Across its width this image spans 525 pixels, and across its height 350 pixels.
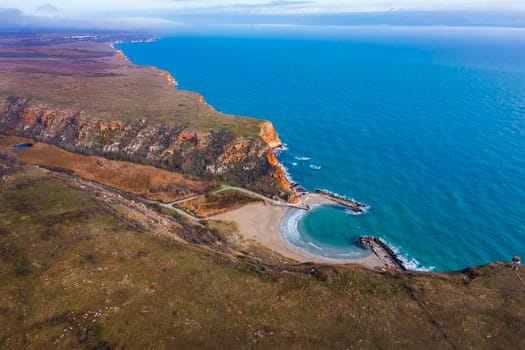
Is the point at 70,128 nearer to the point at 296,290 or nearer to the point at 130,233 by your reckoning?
the point at 130,233

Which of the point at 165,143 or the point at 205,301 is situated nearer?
the point at 205,301

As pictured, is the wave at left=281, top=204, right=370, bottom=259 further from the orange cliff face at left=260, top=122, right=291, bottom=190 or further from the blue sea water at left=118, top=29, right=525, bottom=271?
the orange cliff face at left=260, top=122, right=291, bottom=190

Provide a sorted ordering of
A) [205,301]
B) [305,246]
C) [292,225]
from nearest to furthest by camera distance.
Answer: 1. [205,301]
2. [305,246]
3. [292,225]

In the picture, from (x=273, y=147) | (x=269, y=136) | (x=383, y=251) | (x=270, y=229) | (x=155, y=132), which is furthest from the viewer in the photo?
(x=273, y=147)

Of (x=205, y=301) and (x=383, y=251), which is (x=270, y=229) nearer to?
(x=383, y=251)

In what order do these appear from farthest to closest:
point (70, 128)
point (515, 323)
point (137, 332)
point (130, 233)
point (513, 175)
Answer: point (70, 128), point (513, 175), point (130, 233), point (515, 323), point (137, 332)

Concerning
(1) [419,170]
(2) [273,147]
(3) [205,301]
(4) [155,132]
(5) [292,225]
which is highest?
(4) [155,132]

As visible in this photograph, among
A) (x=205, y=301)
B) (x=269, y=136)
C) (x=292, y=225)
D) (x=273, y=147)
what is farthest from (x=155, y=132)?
(x=205, y=301)

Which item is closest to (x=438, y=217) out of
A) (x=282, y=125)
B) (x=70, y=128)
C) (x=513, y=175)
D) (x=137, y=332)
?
(x=513, y=175)
